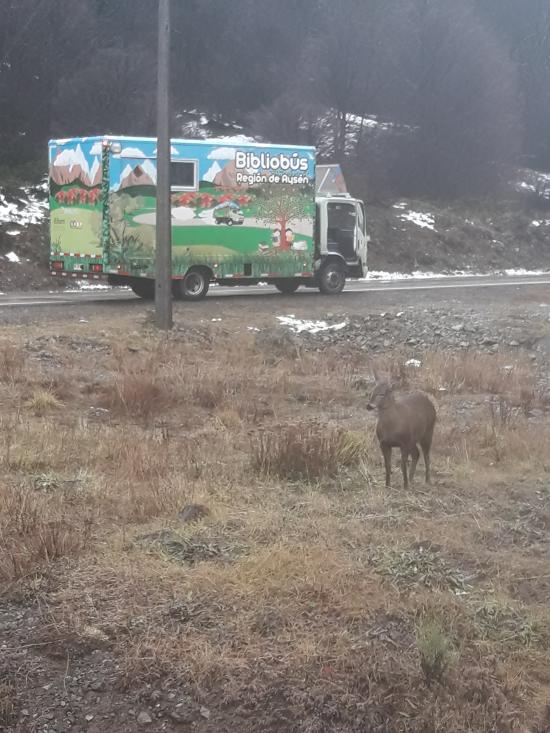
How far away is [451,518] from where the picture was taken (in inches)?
248

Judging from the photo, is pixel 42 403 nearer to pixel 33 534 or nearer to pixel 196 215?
pixel 33 534

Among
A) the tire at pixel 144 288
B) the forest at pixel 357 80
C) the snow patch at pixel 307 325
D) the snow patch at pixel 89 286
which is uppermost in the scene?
the forest at pixel 357 80

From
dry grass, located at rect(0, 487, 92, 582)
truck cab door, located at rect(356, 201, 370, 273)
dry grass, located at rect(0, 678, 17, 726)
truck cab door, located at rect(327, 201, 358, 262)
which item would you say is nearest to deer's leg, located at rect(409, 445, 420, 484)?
dry grass, located at rect(0, 487, 92, 582)

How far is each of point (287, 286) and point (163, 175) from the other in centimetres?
830

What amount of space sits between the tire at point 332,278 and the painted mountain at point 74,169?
614 centimetres

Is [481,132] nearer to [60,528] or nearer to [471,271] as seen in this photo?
[471,271]

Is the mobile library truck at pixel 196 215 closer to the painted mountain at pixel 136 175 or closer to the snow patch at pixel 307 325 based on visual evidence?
the painted mountain at pixel 136 175

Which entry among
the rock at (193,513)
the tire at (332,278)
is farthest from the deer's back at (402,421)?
the tire at (332,278)

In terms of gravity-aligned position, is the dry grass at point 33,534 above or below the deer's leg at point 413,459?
below

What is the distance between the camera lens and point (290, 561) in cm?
530

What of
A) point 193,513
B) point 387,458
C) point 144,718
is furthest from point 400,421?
point 144,718

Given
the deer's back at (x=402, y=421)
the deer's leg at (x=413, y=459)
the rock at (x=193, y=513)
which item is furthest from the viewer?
the deer's leg at (x=413, y=459)

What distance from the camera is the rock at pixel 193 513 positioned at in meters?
6.01

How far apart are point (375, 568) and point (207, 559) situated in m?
0.89
